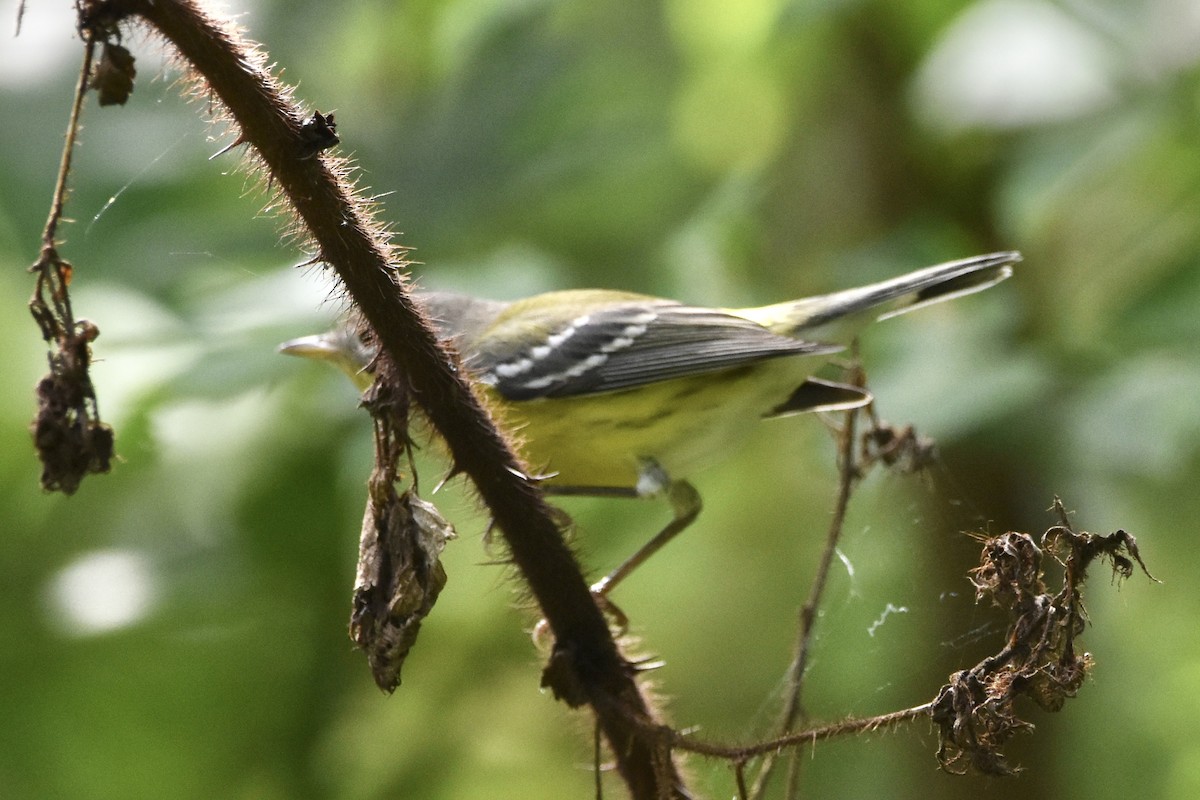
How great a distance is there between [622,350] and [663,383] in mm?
196

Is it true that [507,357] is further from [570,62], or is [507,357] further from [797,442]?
[797,442]

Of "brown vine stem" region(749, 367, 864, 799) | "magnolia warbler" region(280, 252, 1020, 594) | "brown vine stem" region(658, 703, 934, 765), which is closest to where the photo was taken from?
"brown vine stem" region(658, 703, 934, 765)

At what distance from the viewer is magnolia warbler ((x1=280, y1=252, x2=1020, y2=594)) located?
132 inches

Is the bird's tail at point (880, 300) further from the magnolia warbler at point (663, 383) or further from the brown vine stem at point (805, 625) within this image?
the brown vine stem at point (805, 625)

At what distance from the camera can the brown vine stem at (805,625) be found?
189 cm

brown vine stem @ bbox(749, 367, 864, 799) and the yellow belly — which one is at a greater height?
the yellow belly

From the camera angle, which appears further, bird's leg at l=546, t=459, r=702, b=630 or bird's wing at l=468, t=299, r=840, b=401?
bird's wing at l=468, t=299, r=840, b=401

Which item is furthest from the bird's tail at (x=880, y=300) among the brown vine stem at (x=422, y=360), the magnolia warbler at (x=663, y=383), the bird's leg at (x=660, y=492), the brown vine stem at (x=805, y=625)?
the brown vine stem at (x=422, y=360)

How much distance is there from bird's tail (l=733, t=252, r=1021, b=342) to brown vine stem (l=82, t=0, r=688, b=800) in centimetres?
185

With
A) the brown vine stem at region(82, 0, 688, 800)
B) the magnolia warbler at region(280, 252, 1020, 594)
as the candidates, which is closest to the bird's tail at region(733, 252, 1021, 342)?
the magnolia warbler at region(280, 252, 1020, 594)

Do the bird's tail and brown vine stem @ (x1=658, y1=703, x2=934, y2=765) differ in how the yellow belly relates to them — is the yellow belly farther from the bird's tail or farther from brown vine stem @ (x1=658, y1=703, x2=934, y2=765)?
brown vine stem @ (x1=658, y1=703, x2=934, y2=765)

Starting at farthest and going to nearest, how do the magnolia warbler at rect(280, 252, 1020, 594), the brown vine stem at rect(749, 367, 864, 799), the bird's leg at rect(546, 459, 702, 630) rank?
the magnolia warbler at rect(280, 252, 1020, 594), the bird's leg at rect(546, 459, 702, 630), the brown vine stem at rect(749, 367, 864, 799)

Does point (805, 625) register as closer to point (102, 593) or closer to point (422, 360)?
point (422, 360)

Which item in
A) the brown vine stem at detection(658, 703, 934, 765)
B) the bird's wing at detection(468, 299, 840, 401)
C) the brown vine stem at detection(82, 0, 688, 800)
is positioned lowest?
the brown vine stem at detection(658, 703, 934, 765)
